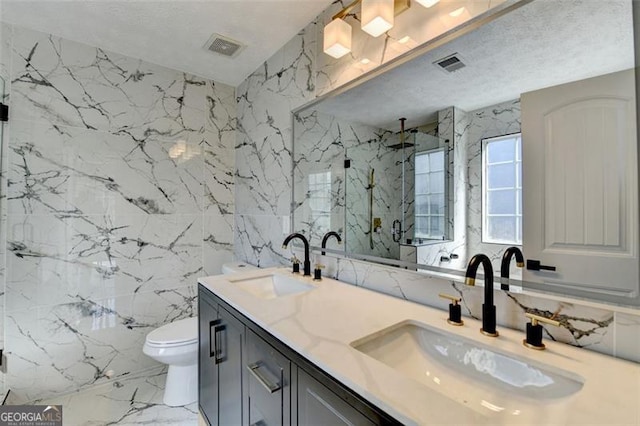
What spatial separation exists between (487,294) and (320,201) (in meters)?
1.14

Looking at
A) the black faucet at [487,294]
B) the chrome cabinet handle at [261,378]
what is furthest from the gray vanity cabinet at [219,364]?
the black faucet at [487,294]

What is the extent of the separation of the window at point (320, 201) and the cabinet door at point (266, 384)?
2.86ft

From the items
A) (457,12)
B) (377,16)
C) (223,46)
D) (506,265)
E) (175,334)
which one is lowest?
(175,334)

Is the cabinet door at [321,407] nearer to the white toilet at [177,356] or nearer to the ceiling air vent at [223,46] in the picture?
the white toilet at [177,356]

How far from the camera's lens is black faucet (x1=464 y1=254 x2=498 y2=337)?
0.87 meters

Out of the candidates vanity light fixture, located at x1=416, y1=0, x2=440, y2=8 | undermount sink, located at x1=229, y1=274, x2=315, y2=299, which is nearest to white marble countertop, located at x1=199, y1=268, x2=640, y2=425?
undermount sink, located at x1=229, y1=274, x2=315, y2=299

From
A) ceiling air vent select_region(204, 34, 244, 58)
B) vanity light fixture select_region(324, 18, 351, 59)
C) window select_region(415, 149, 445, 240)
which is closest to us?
window select_region(415, 149, 445, 240)

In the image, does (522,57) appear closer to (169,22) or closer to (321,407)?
(321,407)

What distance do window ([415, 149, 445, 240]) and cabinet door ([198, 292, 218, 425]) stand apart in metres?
1.01

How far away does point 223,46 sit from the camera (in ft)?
6.87

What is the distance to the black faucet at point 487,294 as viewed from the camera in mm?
873

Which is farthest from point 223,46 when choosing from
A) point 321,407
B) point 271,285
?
point 321,407

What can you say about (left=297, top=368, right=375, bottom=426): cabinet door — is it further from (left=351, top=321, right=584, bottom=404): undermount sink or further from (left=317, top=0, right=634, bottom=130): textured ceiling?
(left=317, top=0, right=634, bottom=130): textured ceiling

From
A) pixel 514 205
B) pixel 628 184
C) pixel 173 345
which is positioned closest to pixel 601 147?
pixel 628 184
